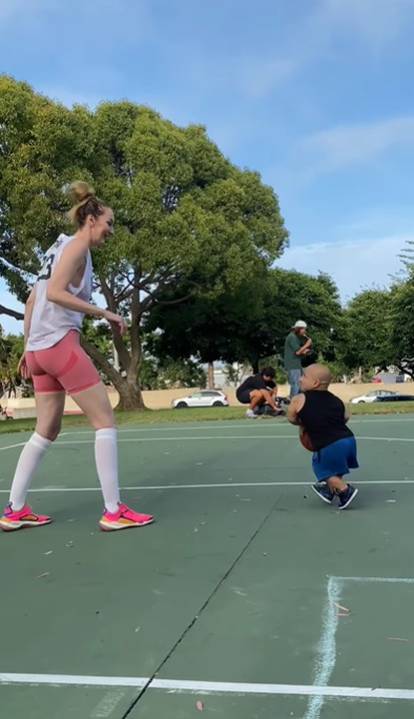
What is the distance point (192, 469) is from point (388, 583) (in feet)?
13.5

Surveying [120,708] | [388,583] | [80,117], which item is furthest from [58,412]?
[80,117]

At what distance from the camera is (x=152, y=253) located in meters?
23.4

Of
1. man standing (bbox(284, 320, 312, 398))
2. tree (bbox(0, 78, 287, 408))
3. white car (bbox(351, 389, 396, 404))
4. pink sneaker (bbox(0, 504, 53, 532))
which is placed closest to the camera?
pink sneaker (bbox(0, 504, 53, 532))

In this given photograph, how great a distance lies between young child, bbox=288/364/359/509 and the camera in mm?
5305

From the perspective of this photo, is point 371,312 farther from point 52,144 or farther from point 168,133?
point 52,144

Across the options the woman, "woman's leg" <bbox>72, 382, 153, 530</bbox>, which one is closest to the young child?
the woman

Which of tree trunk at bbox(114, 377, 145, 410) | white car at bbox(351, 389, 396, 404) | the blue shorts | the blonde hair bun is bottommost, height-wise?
white car at bbox(351, 389, 396, 404)

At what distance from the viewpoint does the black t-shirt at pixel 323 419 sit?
212 inches

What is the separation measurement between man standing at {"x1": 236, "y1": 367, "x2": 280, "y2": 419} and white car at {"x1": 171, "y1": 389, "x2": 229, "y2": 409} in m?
35.1

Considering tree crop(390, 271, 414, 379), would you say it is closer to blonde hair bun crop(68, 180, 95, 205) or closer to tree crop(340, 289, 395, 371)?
tree crop(340, 289, 395, 371)

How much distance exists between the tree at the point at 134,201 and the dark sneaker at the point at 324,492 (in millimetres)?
17451

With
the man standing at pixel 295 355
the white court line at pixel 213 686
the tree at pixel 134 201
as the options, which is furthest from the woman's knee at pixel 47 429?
the tree at pixel 134 201

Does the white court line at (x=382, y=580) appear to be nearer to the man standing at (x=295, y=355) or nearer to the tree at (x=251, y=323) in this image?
the man standing at (x=295, y=355)

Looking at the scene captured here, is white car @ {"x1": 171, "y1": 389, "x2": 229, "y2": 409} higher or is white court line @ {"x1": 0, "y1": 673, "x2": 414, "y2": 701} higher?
white court line @ {"x1": 0, "y1": 673, "x2": 414, "y2": 701}
